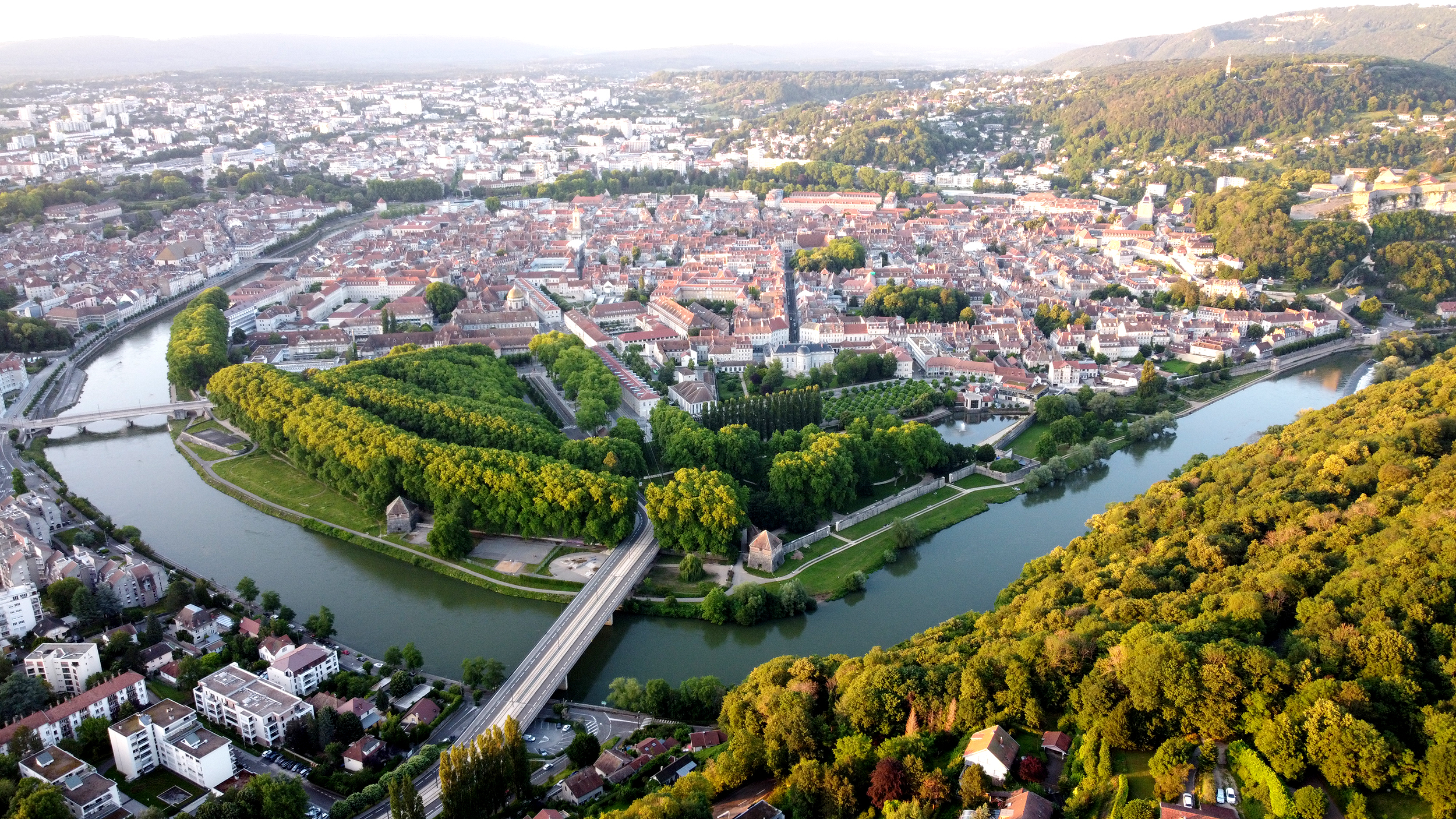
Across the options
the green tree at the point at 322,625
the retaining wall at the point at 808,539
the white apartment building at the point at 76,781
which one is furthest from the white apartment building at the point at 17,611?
the retaining wall at the point at 808,539

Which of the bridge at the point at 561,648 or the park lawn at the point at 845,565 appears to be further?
the park lawn at the point at 845,565

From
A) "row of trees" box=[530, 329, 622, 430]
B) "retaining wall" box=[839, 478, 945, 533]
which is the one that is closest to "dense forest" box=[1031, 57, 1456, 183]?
"row of trees" box=[530, 329, 622, 430]

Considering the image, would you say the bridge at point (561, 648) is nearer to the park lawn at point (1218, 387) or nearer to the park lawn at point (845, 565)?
the park lawn at point (845, 565)

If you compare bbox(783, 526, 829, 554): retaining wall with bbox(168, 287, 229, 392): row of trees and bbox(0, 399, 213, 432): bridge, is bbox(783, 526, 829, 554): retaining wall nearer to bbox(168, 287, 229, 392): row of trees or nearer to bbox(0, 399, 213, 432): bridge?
bbox(0, 399, 213, 432): bridge

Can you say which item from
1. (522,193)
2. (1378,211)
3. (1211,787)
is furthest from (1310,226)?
(522,193)

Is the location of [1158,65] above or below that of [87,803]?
above

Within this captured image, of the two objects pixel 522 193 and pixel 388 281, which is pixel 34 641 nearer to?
pixel 388 281

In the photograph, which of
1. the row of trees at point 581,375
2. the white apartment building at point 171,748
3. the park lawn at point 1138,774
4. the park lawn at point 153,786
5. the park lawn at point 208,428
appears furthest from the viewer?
the park lawn at point 208,428
